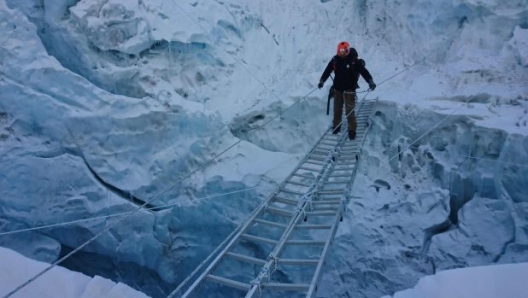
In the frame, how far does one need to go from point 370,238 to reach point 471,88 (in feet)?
8.96

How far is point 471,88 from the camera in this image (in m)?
5.68

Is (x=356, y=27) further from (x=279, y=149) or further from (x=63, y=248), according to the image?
(x=63, y=248)

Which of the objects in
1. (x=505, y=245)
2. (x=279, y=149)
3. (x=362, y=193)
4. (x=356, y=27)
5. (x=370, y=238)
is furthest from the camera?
(x=356, y=27)

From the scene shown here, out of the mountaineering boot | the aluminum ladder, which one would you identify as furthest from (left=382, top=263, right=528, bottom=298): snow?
the mountaineering boot

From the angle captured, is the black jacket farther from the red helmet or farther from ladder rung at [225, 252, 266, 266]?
ladder rung at [225, 252, 266, 266]

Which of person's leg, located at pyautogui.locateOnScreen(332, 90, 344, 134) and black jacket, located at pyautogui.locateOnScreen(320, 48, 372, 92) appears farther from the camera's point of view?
person's leg, located at pyautogui.locateOnScreen(332, 90, 344, 134)

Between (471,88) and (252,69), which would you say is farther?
(252,69)

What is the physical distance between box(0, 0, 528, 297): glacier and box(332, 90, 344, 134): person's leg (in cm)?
70

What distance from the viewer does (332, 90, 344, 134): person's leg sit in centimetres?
544

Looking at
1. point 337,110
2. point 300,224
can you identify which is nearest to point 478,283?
point 300,224

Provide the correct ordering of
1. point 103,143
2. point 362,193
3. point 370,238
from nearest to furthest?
point 370,238 → point 362,193 → point 103,143

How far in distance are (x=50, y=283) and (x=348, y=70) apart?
416cm

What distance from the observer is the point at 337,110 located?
218 inches

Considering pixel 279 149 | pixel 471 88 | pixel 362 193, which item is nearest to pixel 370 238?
pixel 362 193
